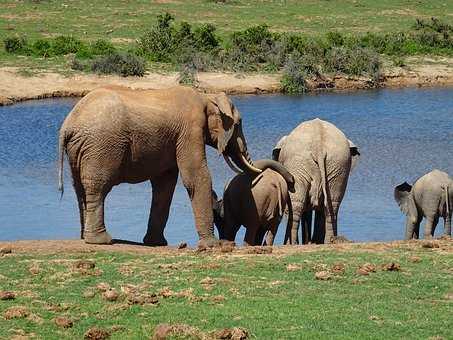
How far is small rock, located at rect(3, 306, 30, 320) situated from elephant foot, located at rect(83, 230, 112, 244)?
13.7 feet

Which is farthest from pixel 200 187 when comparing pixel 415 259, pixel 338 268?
pixel 338 268

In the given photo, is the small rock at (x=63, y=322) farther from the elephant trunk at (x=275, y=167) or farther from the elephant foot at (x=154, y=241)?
the elephant trunk at (x=275, y=167)

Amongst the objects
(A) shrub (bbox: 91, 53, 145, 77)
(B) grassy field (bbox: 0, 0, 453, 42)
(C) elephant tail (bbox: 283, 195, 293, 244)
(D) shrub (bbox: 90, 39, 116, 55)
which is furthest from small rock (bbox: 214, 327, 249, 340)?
(B) grassy field (bbox: 0, 0, 453, 42)

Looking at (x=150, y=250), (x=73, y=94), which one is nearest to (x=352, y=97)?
(x=73, y=94)

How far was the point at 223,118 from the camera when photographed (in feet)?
47.4

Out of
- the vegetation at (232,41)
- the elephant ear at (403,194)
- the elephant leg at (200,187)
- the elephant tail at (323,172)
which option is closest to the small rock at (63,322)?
the elephant leg at (200,187)

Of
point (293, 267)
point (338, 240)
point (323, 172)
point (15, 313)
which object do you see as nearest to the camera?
point (15, 313)

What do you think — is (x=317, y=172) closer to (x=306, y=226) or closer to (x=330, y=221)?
(x=330, y=221)

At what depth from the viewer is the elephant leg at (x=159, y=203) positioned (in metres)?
14.8

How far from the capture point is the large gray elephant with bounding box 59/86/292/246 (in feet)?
44.9

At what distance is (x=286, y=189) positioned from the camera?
15.1 meters

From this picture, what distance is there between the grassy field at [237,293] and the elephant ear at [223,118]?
7.22ft

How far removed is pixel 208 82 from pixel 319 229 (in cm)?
2063

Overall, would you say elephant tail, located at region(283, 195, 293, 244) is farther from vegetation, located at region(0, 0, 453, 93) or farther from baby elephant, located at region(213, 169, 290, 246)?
vegetation, located at region(0, 0, 453, 93)
